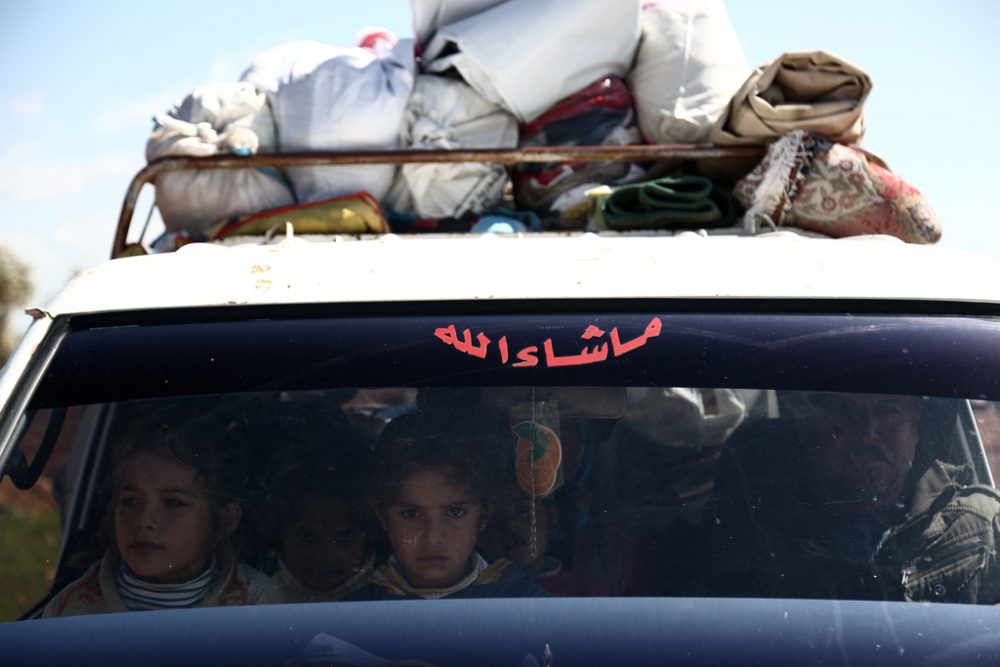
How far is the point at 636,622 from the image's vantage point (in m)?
1.71

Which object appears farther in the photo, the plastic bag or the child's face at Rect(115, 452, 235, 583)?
the plastic bag

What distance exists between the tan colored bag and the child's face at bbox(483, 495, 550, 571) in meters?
1.86

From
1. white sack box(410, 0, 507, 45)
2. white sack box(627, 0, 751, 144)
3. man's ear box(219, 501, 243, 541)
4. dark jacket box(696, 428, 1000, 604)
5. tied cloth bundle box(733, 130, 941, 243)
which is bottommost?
tied cloth bundle box(733, 130, 941, 243)

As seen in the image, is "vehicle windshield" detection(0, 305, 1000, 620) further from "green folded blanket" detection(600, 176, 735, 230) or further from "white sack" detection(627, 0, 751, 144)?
"white sack" detection(627, 0, 751, 144)

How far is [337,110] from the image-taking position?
3.50m

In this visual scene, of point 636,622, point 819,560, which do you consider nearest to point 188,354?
point 636,622

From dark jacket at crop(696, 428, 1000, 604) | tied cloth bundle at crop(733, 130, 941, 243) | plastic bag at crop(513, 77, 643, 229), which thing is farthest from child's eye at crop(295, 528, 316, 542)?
plastic bag at crop(513, 77, 643, 229)

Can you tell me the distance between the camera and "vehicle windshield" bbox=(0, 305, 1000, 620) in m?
1.81

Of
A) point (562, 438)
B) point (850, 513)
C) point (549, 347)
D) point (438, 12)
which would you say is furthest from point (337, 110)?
point (850, 513)

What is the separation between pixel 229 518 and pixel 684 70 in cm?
234

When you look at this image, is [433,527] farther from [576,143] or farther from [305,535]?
[576,143]

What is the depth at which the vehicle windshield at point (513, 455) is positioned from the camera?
1.81 m

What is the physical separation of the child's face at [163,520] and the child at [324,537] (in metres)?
0.12

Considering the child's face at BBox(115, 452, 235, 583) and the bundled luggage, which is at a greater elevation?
the child's face at BBox(115, 452, 235, 583)
